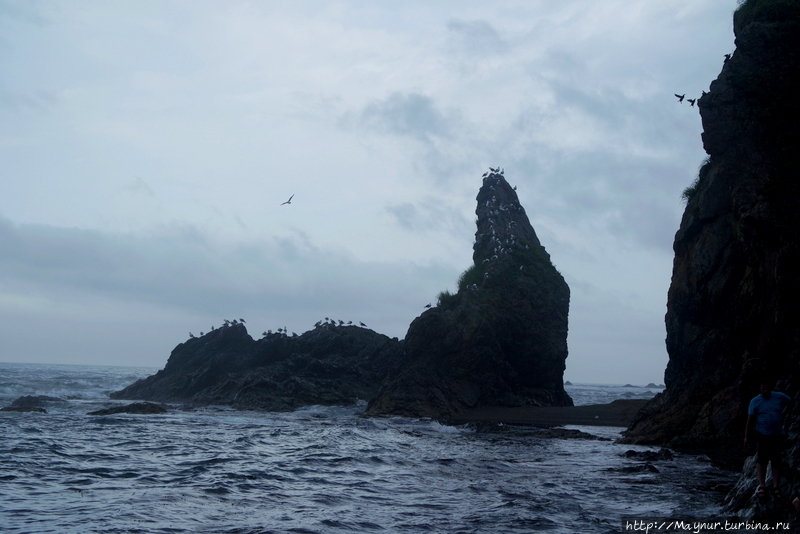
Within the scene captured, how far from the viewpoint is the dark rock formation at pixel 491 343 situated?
38.9 m

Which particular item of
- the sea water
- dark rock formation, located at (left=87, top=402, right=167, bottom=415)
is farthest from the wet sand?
dark rock formation, located at (left=87, top=402, right=167, bottom=415)

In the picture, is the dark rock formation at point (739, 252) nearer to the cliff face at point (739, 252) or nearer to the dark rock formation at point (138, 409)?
the cliff face at point (739, 252)

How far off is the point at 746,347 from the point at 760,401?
40.2ft

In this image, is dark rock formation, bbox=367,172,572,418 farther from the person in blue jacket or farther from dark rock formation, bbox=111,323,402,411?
the person in blue jacket

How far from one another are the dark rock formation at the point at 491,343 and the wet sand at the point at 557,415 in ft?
4.77

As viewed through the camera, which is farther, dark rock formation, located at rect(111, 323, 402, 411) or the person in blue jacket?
dark rock formation, located at rect(111, 323, 402, 411)

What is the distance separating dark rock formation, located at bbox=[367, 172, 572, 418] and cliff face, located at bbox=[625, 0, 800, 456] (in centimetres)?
1434

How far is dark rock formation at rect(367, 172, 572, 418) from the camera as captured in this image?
128 ft

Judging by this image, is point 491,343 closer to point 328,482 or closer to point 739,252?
point 739,252

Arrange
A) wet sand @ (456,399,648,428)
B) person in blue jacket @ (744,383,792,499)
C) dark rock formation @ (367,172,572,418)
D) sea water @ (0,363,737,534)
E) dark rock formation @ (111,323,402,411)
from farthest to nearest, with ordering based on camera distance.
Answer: dark rock formation @ (111,323,402,411) → dark rock formation @ (367,172,572,418) → wet sand @ (456,399,648,428) → sea water @ (0,363,737,534) → person in blue jacket @ (744,383,792,499)

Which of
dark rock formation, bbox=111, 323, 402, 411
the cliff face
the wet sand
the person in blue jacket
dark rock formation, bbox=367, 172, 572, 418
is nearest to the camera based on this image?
the person in blue jacket

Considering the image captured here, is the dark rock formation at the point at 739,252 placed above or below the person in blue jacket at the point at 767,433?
above

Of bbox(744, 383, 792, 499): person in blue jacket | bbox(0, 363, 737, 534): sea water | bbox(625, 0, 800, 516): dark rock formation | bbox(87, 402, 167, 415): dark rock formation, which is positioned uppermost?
bbox(625, 0, 800, 516): dark rock formation

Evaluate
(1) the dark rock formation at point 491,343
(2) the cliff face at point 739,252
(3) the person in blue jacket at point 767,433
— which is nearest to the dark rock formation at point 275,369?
(1) the dark rock formation at point 491,343
